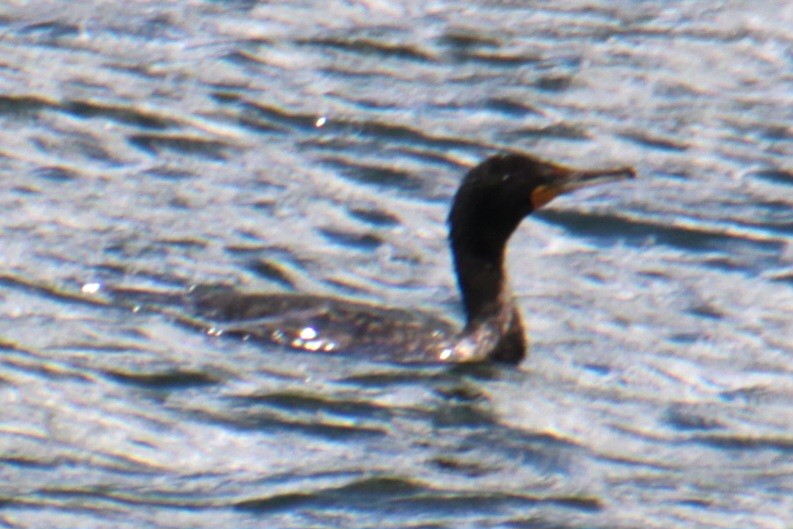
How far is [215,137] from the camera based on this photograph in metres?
15.1

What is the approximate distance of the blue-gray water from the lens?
10.7 meters

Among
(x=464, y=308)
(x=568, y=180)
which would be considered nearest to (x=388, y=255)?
(x=464, y=308)

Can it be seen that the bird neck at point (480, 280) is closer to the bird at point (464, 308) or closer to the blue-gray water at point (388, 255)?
the bird at point (464, 308)

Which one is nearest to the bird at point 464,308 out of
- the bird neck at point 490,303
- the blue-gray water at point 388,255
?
the bird neck at point 490,303

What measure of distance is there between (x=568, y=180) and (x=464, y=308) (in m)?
0.79

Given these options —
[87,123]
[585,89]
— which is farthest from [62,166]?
[585,89]

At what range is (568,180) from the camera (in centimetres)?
1242

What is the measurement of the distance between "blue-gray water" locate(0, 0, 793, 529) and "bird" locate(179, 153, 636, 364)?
147 millimetres

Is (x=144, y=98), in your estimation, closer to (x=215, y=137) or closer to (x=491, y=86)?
(x=215, y=137)

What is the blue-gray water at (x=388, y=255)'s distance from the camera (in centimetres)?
1067

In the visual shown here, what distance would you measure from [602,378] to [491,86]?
471 cm

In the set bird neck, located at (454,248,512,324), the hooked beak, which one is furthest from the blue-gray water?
the hooked beak

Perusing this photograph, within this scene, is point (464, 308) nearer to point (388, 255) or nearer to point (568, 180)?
point (568, 180)

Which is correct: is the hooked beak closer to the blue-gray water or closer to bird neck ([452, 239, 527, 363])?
bird neck ([452, 239, 527, 363])
